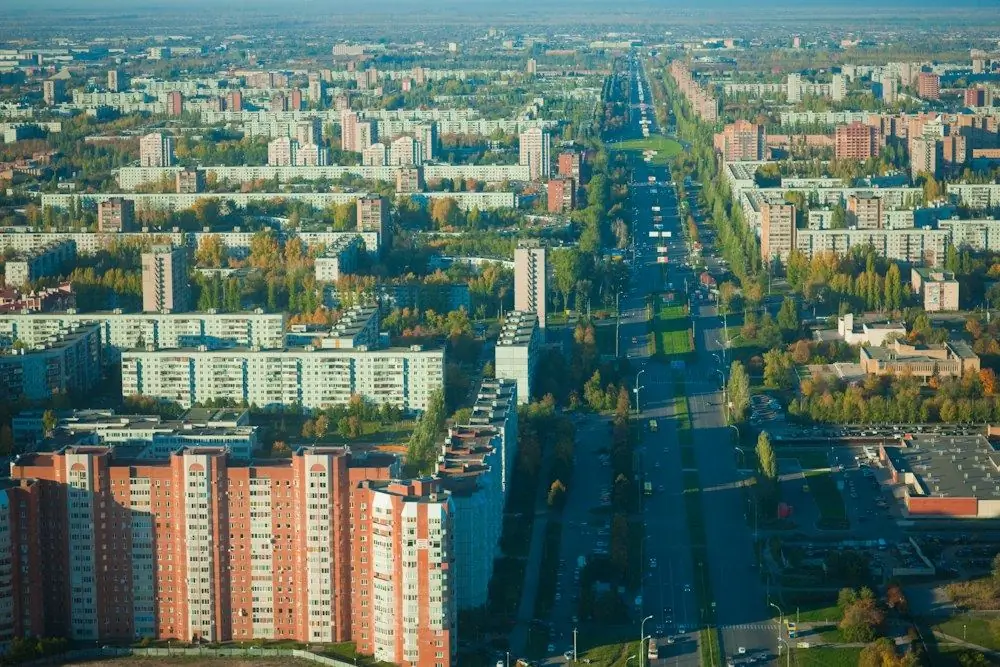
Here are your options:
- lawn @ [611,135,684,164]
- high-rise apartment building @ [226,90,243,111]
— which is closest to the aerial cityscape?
lawn @ [611,135,684,164]

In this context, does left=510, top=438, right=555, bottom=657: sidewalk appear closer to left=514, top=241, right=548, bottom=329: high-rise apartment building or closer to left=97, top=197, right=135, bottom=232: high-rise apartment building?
left=514, top=241, right=548, bottom=329: high-rise apartment building

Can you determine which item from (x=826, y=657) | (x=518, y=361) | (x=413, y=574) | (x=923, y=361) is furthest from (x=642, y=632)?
(x=923, y=361)

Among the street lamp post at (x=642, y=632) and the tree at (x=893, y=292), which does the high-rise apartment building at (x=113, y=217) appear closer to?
the tree at (x=893, y=292)

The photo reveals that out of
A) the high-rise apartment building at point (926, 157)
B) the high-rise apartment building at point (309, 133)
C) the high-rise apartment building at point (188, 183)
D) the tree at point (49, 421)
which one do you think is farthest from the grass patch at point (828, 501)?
the high-rise apartment building at point (309, 133)

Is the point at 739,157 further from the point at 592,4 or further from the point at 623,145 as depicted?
the point at 592,4

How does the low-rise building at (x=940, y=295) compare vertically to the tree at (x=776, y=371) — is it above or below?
above

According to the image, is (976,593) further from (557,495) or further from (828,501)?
(557,495)
